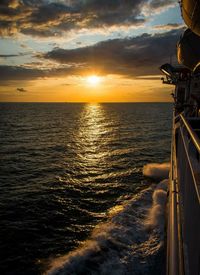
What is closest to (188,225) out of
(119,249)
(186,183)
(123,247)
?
(186,183)

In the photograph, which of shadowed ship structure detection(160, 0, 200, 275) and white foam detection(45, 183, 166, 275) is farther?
white foam detection(45, 183, 166, 275)

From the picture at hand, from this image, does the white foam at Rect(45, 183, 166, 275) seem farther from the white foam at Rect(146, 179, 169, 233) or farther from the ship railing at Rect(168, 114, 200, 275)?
the ship railing at Rect(168, 114, 200, 275)

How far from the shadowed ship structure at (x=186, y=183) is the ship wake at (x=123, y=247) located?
11.2ft

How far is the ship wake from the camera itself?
967cm

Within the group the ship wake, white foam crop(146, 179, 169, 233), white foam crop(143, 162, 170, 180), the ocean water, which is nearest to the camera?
the ship wake

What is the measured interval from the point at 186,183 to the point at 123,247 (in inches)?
285

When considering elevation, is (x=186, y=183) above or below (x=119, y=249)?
above

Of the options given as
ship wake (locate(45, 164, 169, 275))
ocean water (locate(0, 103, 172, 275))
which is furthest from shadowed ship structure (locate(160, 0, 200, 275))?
ocean water (locate(0, 103, 172, 275))

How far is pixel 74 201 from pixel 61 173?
7165mm

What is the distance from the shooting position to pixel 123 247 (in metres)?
11.0

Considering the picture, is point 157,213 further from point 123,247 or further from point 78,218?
point 78,218

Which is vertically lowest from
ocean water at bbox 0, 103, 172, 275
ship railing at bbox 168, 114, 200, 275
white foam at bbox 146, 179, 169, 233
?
ocean water at bbox 0, 103, 172, 275

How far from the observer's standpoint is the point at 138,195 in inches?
747

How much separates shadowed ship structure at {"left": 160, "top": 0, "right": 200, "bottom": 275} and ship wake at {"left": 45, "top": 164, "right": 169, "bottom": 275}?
3.40 metres
